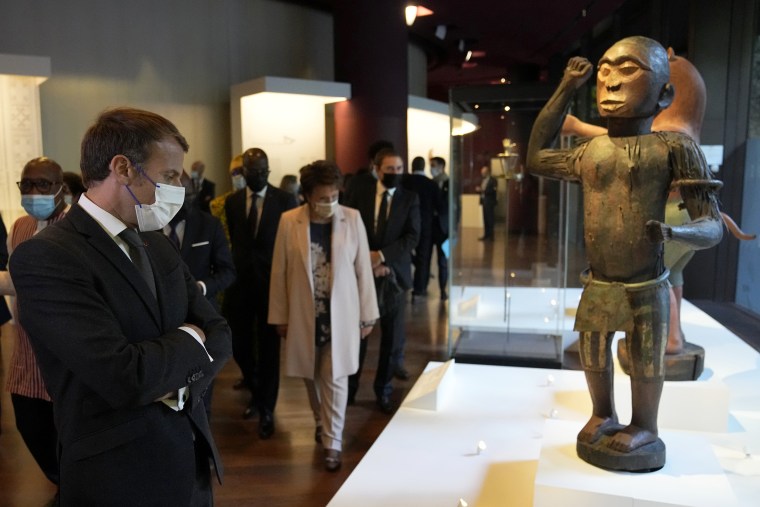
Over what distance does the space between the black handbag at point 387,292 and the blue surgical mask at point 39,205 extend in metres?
1.89

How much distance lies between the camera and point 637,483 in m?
2.24

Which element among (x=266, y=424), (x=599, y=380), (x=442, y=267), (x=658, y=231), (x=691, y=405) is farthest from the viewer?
(x=442, y=267)

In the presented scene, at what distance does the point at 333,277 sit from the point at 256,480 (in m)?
1.08

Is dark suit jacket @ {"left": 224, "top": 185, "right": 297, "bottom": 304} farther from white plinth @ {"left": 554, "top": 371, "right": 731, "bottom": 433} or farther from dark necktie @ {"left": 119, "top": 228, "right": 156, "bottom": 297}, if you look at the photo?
dark necktie @ {"left": 119, "top": 228, "right": 156, "bottom": 297}

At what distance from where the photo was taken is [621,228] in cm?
233

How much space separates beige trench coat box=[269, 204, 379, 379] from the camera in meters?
3.26

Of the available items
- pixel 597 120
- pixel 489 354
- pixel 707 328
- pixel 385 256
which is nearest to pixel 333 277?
pixel 385 256

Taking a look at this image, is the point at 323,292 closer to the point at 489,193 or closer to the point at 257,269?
the point at 257,269

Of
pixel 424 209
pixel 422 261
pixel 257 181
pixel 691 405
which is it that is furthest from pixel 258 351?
pixel 422 261

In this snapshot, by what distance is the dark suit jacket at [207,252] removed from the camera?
3.23 meters

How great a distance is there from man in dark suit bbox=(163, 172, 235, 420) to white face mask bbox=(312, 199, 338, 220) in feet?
1.75

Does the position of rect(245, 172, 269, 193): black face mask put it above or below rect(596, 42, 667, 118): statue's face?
below

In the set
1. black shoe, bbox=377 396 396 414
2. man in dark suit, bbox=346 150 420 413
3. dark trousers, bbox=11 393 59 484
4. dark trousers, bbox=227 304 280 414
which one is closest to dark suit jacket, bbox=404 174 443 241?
man in dark suit, bbox=346 150 420 413

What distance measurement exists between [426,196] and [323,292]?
3.54 metres
